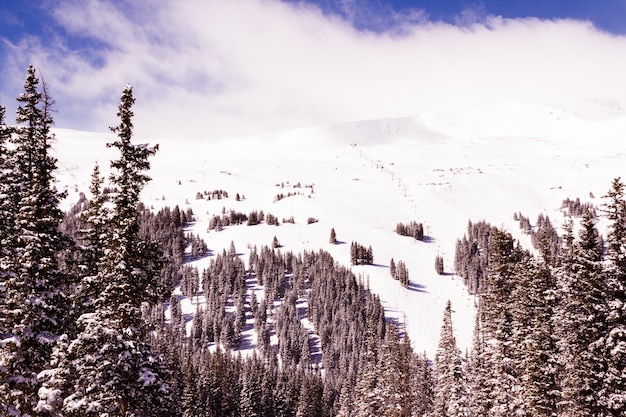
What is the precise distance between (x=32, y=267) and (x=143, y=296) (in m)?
4.71

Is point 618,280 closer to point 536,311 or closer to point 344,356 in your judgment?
point 536,311

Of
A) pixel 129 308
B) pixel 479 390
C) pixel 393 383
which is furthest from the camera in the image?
pixel 393 383

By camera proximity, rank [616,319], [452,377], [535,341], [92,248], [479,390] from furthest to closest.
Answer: [479,390] < [452,377] < [535,341] < [616,319] < [92,248]

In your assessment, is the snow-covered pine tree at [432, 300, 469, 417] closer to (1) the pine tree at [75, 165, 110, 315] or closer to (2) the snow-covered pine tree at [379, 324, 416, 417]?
(2) the snow-covered pine tree at [379, 324, 416, 417]

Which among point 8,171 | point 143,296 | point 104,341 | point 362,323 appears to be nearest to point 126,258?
point 143,296

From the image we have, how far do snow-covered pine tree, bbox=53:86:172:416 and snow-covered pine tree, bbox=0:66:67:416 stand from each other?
1.80 metres

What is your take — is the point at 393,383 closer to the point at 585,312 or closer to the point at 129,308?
the point at 585,312

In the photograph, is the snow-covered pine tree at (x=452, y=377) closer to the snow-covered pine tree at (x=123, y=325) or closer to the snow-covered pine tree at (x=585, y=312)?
the snow-covered pine tree at (x=585, y=312)

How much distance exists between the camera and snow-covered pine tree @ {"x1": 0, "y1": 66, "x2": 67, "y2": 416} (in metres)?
20.1

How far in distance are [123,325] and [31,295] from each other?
402 cm

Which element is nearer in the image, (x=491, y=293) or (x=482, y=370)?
(x=491, y=293)

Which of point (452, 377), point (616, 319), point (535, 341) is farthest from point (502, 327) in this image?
point (452, 377)

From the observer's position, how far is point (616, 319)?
2600 cm

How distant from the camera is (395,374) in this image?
54.8 meters
